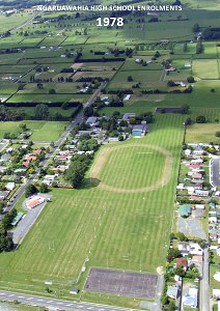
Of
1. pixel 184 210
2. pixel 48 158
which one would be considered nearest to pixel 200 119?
pixel 184 210

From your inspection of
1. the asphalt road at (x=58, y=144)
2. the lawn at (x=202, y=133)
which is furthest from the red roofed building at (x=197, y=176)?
the asphalt road at (x=58, y=144)

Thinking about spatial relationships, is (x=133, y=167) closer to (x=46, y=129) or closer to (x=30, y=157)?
(x=30, y=157)

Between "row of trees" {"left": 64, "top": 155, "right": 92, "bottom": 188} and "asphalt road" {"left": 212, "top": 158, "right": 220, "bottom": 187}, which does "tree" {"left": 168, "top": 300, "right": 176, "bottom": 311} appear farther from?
"row of trees" {"left": 64, "top": 155, "right": 92, "bottom": 188}

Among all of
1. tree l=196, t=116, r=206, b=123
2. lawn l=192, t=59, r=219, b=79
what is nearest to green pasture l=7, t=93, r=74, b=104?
tree l=196, t=116, r=206, b=123

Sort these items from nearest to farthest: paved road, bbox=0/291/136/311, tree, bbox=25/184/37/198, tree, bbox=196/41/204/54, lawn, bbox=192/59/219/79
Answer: paved road, bbox=0/291/136/311, tree, bbox=25/184/37/198, lawn, bbox=192/59/219/79, tree, bbox=196/41/204/54

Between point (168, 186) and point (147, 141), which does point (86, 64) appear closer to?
point (147, 141)

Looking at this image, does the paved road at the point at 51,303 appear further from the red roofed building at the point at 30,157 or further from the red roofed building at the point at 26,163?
the red roofed building at the point at 30,157

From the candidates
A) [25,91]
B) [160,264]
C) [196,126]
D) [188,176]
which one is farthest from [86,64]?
[160,264]
